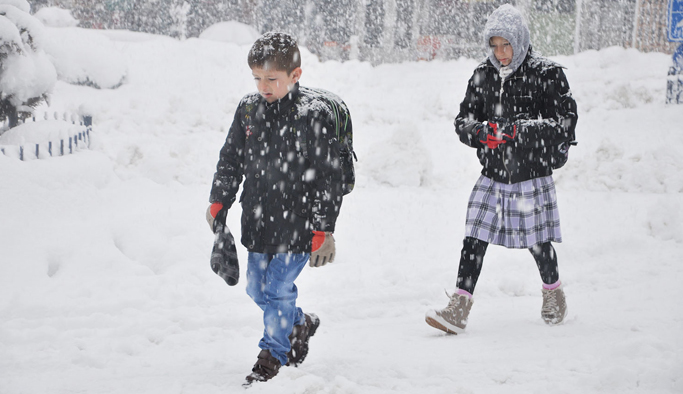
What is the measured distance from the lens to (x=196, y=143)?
10.2 metres

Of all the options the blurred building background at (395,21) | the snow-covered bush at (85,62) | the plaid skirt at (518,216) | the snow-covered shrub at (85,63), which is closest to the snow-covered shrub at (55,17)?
the blurred building background at (395,21)

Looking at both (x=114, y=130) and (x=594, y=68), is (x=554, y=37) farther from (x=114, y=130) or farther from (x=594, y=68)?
(x=114, y=130)

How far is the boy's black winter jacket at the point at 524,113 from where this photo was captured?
3.49 metres

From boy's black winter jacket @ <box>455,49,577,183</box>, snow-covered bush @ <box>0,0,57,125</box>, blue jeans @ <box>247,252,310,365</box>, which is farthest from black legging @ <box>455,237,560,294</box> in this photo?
snow-covered bush @ <box>0,0,57,125</box>

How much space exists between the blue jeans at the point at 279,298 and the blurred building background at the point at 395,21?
1895 centimetres

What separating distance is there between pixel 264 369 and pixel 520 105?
7.08 feet

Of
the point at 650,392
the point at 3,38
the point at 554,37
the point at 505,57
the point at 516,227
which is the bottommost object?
the point at 650,392

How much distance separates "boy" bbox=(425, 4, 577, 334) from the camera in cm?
350

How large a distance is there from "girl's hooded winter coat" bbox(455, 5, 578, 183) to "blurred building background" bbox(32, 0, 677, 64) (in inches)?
708

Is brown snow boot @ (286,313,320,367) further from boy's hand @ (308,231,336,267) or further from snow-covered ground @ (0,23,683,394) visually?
boy's hand @ (308,231,336,267)

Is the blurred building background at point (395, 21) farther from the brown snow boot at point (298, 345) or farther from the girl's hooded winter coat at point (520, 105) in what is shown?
the brown snow boot at point (298, 345)

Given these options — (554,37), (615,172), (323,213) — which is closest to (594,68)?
(554,37)

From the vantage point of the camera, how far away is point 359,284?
189 inches

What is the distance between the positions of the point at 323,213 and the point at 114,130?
30.1ft
